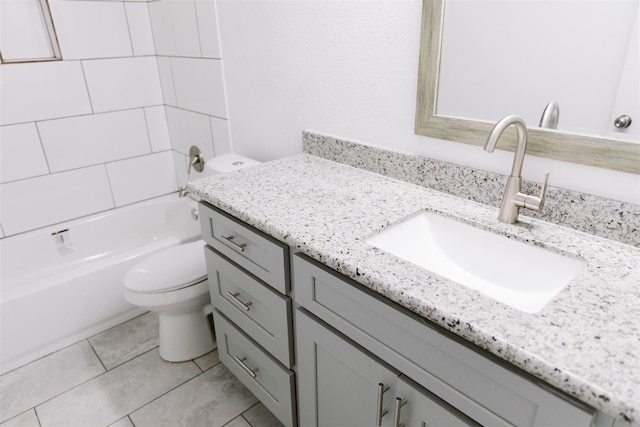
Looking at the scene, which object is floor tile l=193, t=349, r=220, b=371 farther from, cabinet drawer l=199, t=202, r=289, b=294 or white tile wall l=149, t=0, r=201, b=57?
white tile wall l=149, t=0, r=201, b=57

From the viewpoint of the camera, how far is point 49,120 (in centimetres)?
201

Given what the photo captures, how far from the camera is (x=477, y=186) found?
3.66 feet

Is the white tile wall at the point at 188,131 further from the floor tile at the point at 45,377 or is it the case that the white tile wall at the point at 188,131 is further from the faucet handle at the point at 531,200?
the faucet handle at the point at 531,200

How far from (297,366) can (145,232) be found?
1.63 metres

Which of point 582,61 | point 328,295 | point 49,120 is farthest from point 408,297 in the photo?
point 49,120

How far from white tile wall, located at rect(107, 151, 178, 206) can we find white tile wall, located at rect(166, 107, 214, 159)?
135mm

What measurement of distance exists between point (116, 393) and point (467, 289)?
4.72 feet

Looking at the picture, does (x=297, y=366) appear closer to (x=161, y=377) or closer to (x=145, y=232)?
(x=161, y=377)

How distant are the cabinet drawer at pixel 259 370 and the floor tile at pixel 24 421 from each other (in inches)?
26.7

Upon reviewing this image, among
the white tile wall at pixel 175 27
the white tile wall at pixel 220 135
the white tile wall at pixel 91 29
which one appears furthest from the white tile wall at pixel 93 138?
the white tile wall at pixel 220 135

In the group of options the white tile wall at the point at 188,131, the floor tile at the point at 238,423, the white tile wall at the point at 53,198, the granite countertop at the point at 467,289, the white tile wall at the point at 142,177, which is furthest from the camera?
the white tile wall at the point at 142,177

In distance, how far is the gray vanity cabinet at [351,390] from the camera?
0.80m

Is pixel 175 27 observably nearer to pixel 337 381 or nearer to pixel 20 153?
pixel 20 153

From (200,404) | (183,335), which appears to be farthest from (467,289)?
(183,335)
